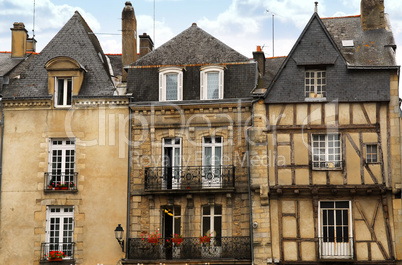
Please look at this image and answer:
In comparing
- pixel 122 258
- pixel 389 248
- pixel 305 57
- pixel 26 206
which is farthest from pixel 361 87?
pixel 26 206

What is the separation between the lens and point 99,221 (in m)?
21.2

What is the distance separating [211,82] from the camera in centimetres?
2192

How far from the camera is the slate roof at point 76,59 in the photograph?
2228 cm

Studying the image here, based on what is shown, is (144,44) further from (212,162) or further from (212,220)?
(212,220)

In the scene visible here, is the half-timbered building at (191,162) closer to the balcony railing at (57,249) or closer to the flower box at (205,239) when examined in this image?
the flower box at (205,239)

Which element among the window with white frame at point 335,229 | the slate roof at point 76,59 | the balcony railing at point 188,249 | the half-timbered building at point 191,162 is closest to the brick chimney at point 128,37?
the slate roof at point 76,59

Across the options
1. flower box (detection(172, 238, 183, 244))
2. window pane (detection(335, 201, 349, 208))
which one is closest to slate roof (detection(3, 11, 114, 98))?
flower box (detection(172, 238, 183, 244))

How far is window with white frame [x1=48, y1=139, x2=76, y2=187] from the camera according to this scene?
70.8 feet

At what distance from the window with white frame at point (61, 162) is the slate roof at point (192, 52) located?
3.55m

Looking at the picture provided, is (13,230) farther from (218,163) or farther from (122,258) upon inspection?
(218,163)

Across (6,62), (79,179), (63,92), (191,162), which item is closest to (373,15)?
(191,162)

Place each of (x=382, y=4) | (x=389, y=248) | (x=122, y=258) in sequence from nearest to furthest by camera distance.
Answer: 1. (x=389, y=248)
2. (x=122, y=258)
3. (x=382, y=4)

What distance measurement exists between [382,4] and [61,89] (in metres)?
11.0

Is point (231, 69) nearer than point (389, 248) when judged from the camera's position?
No
